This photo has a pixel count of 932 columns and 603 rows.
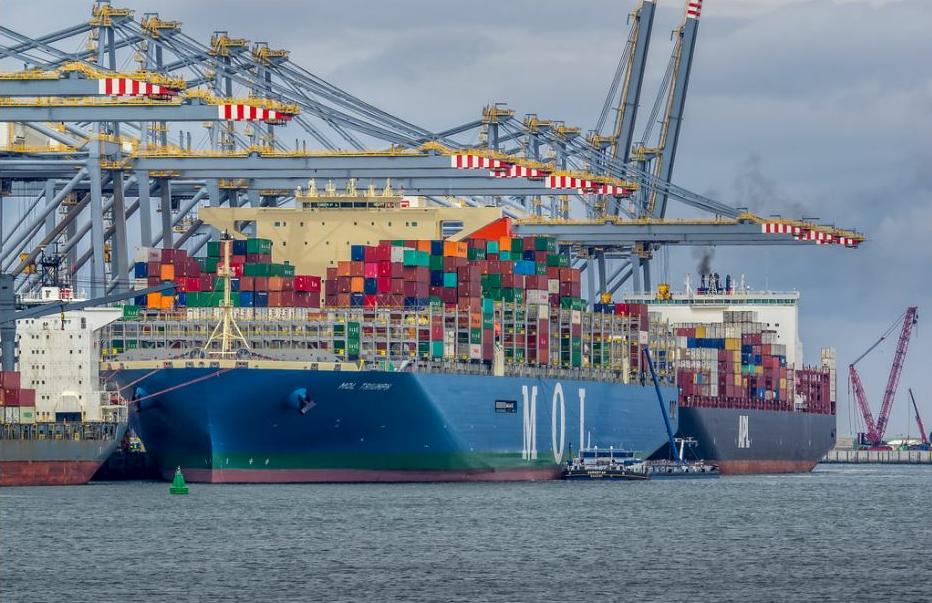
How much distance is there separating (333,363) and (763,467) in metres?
43.0

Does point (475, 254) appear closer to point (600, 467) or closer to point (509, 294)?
point (509, 294)

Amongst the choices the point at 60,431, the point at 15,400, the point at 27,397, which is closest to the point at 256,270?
the point at 60,431

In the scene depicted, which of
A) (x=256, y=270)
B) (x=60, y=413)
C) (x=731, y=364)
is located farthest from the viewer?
(x=731, y=364)

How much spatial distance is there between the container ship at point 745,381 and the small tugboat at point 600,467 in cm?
1236

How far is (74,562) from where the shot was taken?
49625 millimetres

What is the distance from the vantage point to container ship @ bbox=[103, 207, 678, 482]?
71938 millimetres

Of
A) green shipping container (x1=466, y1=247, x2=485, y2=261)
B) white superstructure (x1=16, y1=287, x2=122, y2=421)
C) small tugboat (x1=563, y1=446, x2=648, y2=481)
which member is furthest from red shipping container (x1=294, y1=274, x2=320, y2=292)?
small tugboat (x1=563, y1=446, x2=648, y2=481)

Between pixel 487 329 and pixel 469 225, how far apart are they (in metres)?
8.62

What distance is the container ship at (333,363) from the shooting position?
71.9 metres

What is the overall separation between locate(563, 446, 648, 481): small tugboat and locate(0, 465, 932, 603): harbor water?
834 centimetres

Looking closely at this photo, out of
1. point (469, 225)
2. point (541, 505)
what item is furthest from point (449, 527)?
point (469, 225)

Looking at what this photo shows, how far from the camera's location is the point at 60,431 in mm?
75000

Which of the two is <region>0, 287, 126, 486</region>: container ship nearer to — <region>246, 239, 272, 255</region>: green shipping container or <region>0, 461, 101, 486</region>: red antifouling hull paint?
<region>0, 461, 101, 486</region>: red antifouling hull paint

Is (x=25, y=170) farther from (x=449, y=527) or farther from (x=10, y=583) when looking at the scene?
(x=10, y=583)
